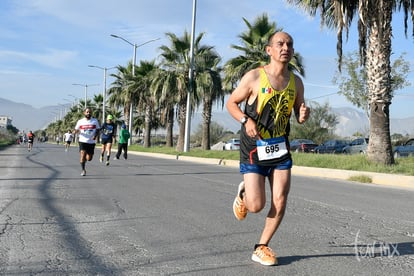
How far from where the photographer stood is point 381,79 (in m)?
14.8

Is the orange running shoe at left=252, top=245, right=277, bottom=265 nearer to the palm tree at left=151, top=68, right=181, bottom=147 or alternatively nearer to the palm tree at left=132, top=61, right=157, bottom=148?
the palm tree at left=151, top=68, right=181, bottom=147

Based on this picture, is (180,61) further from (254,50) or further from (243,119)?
(243,119)

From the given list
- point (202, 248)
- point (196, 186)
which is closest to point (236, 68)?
point (196, 186)

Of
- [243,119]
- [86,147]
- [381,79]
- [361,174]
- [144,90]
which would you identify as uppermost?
[144,90]

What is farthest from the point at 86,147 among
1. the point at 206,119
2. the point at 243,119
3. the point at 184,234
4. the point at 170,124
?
the point at 170,124

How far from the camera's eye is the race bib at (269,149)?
396 centimetres

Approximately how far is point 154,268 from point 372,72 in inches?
504

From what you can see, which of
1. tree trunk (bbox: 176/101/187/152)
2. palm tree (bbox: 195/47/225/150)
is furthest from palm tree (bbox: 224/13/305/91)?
tree trunk (bbox: 176/101/187/152)

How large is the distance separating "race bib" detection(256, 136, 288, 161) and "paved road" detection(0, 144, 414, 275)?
92 centimetres

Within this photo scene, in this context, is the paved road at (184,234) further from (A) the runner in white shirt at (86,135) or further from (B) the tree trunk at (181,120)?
(B) the tree trunk at (181,120)

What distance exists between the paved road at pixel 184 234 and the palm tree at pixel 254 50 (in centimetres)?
1850

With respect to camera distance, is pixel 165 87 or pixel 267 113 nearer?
pixel 267 113

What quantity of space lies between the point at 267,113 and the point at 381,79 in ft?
39.3

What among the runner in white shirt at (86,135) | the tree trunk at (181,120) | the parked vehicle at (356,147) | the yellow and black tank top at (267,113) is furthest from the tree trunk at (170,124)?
the yellow and black tank top at (267,113)
